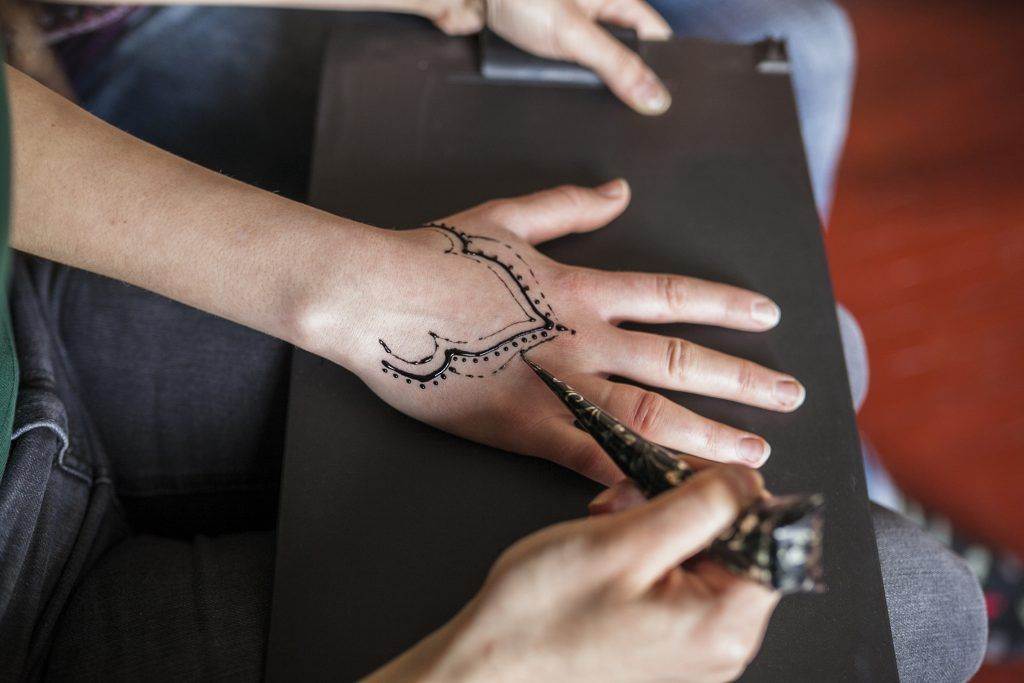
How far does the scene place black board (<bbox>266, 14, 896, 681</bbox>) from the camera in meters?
0.55

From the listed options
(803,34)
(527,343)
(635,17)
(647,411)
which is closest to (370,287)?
(527,343)

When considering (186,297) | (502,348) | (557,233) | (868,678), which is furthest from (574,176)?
(868,678)

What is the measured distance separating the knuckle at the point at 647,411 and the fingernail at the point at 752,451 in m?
0.06

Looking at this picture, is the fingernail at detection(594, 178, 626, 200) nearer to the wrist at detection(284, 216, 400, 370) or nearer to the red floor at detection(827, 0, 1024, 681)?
the wrist at detection(284, 216, 400, 370)

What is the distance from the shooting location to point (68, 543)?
600 mm

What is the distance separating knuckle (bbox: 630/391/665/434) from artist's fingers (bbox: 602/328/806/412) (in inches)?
0.8

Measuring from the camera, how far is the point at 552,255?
0.71m

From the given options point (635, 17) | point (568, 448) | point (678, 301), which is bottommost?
point (568, 448)

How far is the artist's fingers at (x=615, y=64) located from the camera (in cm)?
78

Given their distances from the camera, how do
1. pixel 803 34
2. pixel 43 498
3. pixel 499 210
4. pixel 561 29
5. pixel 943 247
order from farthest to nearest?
pixel 943 247 → pixel 803 34 → pixel 561 29 → pixel 499 210 → pixel 43 498

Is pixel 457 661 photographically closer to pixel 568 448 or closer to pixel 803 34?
pixel 568 448

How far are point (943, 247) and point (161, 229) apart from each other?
1317mm

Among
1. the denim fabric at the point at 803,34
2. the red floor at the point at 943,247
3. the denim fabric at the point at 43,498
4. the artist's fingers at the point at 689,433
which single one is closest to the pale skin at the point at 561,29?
the denim fabric at the point at 803,34

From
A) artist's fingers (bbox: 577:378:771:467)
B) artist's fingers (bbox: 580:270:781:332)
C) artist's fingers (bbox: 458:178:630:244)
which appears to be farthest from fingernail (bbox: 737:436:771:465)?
artist's fingers (bbox: 458:178:630:244)
